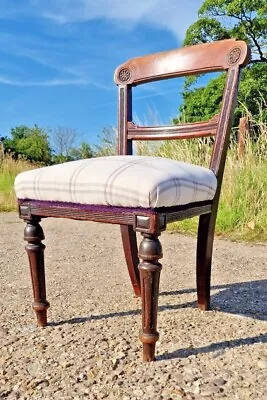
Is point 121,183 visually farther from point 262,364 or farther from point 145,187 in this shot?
point 262,364

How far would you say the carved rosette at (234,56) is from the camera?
1.38 m

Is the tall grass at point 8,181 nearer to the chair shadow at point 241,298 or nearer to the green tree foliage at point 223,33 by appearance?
the chair shadow at point 241,298

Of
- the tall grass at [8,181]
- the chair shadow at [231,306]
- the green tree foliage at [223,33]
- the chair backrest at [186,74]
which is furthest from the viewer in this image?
Answer: the green tree foliage at [223,33]

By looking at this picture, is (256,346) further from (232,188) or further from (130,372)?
(232,188)

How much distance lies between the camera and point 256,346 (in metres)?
1.23

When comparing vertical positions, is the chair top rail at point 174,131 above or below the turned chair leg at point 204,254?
above

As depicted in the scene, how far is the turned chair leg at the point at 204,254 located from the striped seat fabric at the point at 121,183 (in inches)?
6.1

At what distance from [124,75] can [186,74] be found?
239mm

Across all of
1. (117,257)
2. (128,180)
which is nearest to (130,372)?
(128,180)

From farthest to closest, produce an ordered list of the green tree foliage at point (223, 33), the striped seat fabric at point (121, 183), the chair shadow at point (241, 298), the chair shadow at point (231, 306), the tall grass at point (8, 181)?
the green tree foliage at point (223, 33) → the tall grass at point (8, 181) → the chair shadow at point (241, 298) → the chair shadow at point (231, 306) → the striped seat fabric at point (121, 183)

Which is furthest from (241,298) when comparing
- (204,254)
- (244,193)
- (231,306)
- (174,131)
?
(244,193)

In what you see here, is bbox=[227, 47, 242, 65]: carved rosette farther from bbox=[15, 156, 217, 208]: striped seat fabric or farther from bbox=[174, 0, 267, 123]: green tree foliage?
bbox=[174, 0, 267, 123]: green tree foliage

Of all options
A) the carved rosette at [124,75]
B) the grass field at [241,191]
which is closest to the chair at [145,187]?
the carved rosette at [124,75]

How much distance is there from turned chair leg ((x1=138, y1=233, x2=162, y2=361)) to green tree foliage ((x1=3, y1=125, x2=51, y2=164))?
16462mm
